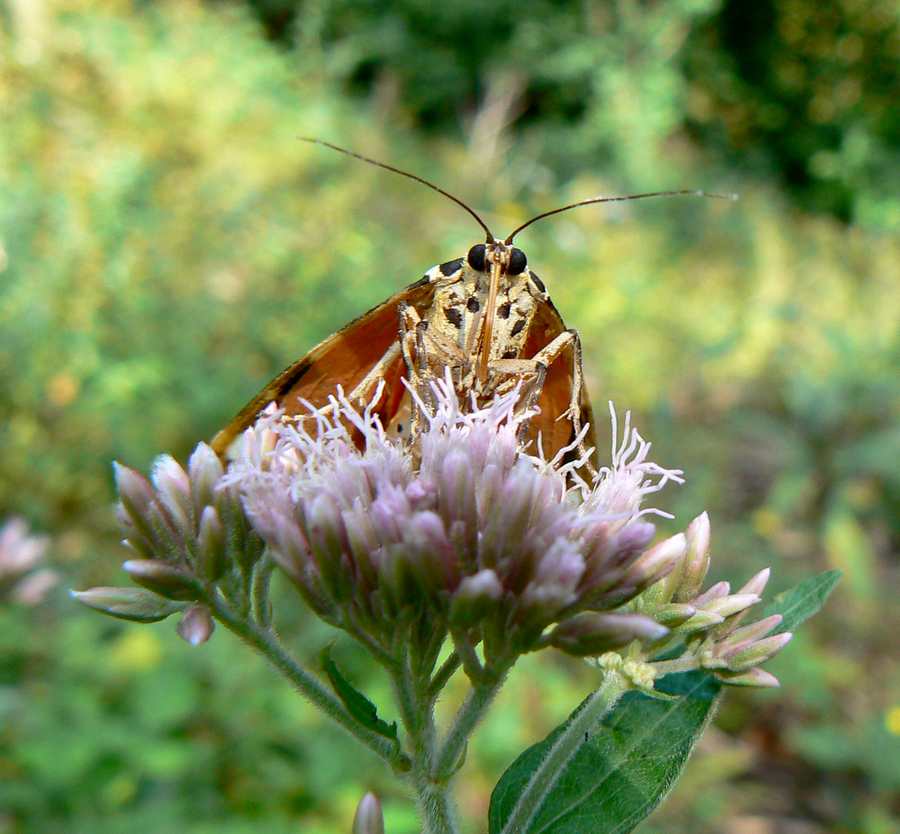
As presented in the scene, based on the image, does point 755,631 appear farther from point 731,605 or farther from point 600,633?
point 600,633

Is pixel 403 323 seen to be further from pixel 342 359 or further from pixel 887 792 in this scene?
pixel 887 792

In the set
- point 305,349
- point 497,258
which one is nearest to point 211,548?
point 497,258

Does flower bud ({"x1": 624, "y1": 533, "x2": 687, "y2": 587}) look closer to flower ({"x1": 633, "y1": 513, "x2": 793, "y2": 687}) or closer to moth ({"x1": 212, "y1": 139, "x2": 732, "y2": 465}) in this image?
flower ({"x1": 633, "y1": 513, "x2": 793, "y2": 687})

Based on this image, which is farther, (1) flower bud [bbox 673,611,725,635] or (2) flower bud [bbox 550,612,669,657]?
(1) flower bud [bbox 673,611,725,635]

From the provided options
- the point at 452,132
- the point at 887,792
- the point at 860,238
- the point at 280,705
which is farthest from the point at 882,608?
the point at 452,132

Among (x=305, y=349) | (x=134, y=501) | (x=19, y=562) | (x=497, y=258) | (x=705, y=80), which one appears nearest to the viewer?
(x=134, y=501)

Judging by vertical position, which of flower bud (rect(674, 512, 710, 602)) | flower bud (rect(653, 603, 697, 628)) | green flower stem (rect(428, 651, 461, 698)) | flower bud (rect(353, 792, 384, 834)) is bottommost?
flower bud (rect(353, 792, 384, 834))

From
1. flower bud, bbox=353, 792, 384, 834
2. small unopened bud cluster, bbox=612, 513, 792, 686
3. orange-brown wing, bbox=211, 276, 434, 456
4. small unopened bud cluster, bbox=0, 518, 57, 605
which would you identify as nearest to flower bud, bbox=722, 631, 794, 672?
small unopened bud cluster, bbox=612, 513, 792, 686

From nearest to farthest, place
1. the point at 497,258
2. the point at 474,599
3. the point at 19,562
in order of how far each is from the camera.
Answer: the point at 474,599 < the point at 497,258 < the point at 19,562
